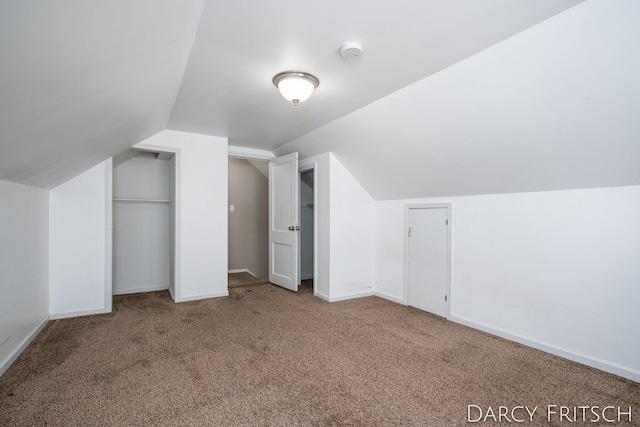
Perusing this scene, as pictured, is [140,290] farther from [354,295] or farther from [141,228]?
[354,295]

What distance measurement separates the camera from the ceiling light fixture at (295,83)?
2355 millimetres

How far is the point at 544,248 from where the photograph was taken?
103 inches

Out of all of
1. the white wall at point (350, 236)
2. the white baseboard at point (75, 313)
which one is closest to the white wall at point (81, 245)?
the white baseboard at point (75, 313)

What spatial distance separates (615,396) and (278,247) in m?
3.81

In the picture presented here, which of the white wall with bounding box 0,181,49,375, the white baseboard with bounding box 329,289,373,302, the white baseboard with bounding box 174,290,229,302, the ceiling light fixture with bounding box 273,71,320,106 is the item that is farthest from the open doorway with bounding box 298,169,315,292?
the white wall with bounding box 0,181,49,375

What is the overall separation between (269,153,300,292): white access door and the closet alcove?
1.42 meters

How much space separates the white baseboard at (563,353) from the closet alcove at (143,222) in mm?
3642

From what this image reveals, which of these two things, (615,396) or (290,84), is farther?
(290,84)

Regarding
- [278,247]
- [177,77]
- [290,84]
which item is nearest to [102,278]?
[278,247]

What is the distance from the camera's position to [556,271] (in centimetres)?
253

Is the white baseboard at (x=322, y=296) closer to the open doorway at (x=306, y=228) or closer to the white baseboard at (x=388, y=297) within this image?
the white baseboard at (x=388, y=297)

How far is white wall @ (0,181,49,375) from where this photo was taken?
7.64ft

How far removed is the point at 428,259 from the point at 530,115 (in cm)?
186

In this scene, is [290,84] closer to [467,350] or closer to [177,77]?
[177,77]
